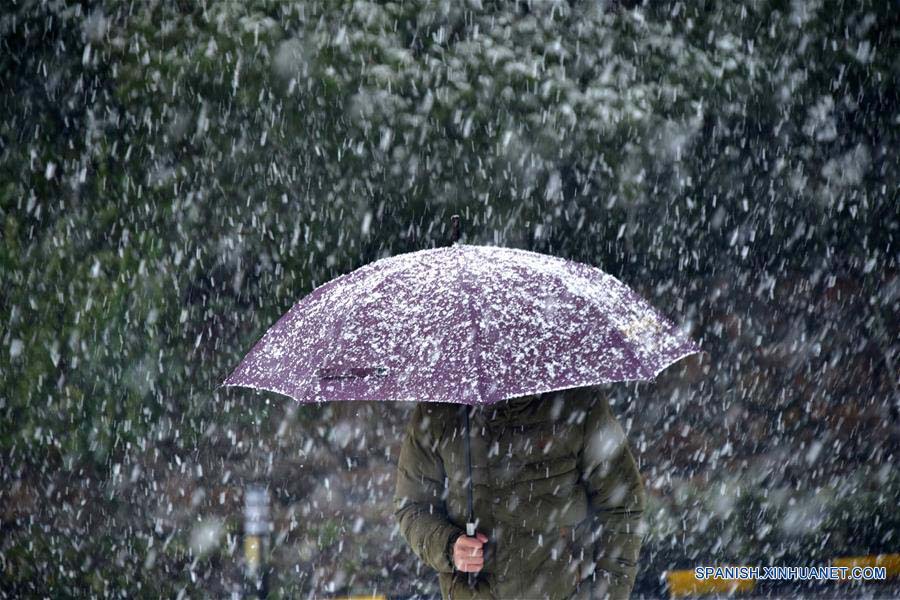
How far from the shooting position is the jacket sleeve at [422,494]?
3.54 meters

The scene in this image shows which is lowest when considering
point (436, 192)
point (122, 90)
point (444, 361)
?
point (436, 192)

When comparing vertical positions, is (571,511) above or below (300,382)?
below

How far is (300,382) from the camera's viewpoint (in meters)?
3.00

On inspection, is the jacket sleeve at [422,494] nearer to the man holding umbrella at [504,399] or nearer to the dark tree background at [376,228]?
the man holding umbrella at [504,399]

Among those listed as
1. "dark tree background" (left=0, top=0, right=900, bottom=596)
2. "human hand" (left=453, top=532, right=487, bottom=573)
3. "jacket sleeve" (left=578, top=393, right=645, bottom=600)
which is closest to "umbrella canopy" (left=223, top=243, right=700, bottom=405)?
"jacket sleeve" (left=578, top=393, right=645, bottom=600)

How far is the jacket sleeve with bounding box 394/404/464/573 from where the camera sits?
11.6ft

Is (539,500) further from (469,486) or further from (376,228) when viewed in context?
(376,228)

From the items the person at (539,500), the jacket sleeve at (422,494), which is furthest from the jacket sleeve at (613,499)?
the jacket sleeve at (422,494)

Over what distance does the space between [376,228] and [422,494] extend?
4328 millimetres

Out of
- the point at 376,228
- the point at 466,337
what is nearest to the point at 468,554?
the point at 466,337

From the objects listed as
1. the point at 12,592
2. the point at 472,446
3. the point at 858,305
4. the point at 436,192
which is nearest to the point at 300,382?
the point at 472,446

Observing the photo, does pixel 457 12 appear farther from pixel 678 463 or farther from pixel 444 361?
pixel 444 361

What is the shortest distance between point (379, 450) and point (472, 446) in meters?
4.35

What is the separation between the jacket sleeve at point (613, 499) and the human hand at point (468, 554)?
1.42 ft
